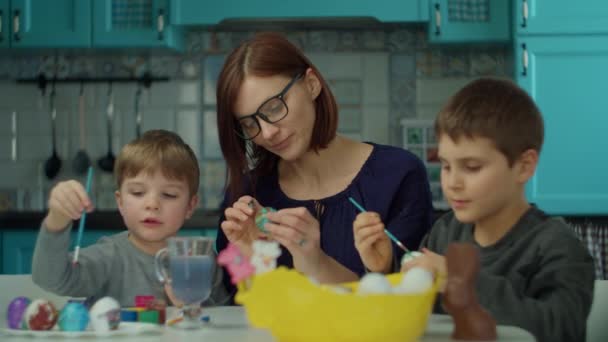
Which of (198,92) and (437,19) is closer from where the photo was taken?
(437,19)

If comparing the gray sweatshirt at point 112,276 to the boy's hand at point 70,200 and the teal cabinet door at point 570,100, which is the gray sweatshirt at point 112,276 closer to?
the boy's hand at point 70,200

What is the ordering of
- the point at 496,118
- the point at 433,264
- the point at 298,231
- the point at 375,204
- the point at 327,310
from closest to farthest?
the point at 327,310, the point at 433,264, the point at 496,118, the point at 298,231, the point at 375,204

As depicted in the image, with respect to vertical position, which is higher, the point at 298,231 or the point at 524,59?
the point at 524,59

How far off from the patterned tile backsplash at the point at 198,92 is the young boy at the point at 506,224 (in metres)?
2.73

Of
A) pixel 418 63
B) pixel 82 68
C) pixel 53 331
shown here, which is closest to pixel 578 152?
pixel 418 63

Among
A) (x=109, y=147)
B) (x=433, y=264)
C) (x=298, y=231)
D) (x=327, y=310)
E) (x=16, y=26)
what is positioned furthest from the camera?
(x=109, y=147)

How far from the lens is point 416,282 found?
123 centimetres

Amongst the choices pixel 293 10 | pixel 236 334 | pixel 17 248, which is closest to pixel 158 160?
pixel 236 334

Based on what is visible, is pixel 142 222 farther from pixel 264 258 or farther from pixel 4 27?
pixel 4 27

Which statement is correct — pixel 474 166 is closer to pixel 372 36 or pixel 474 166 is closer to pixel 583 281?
pixel 583 281

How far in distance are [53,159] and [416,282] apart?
3517mm

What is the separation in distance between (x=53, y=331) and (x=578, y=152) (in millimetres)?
2995

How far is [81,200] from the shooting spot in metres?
1.71

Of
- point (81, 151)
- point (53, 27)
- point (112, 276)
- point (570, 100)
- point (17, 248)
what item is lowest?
point (17, 248)
